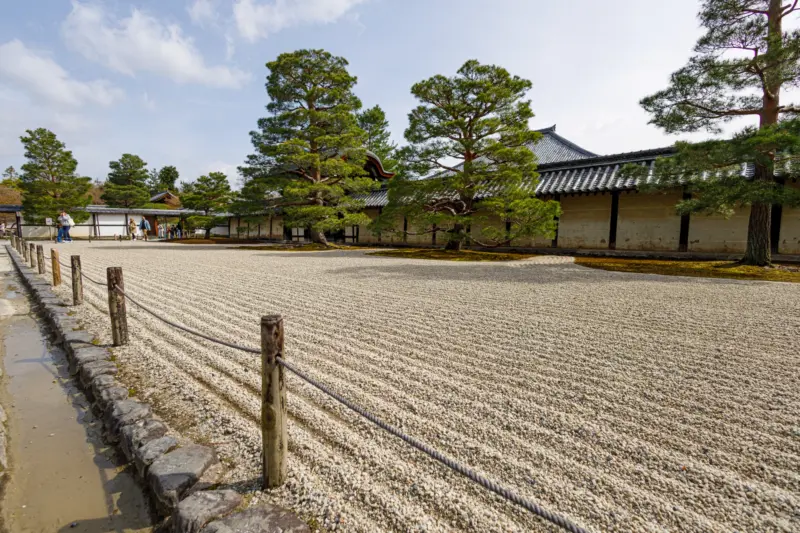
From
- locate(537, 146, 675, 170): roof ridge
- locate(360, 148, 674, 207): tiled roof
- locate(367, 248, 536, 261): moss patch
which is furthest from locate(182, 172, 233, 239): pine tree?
locate(537, 146, 675, 170): roof ridge

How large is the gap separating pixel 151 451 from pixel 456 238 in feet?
36.0

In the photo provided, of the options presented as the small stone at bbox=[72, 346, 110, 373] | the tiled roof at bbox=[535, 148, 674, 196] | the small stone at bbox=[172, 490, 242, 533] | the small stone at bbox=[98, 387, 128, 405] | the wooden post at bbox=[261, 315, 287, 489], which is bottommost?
the small stone at bbox=[172, 490, 242, 533]

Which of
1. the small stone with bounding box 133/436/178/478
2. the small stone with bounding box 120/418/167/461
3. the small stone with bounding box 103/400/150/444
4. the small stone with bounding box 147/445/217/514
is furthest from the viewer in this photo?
the small stone with bounding box 103/400/150/444

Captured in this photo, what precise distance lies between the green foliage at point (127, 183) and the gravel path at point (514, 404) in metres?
32.5

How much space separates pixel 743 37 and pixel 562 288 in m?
7.33

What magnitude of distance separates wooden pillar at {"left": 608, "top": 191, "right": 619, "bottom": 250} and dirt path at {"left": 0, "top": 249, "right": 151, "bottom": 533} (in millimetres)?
13946

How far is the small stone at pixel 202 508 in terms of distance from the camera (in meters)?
1.50

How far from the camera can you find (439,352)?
10.7ft

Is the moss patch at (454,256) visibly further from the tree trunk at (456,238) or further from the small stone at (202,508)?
the small stone at (202,508)

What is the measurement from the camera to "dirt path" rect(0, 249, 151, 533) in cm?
174

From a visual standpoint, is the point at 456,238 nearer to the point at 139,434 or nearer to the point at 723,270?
the point at 723,270

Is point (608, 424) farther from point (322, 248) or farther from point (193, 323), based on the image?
point (322, 248)

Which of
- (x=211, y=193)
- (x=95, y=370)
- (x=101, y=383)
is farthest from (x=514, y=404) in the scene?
(x=211, y=193)

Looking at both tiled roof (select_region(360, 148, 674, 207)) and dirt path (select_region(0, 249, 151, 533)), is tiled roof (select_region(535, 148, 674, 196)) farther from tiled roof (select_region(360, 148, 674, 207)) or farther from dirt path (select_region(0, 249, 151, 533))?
dirt path (select_region(0, 249, 151, 533))
